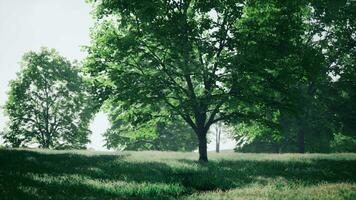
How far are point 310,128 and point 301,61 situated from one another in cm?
1997

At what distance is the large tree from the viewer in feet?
61.9

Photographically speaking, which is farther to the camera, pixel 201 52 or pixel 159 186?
Answer: pixel 201 52

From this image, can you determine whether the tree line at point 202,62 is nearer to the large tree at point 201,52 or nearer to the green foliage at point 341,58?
the large tree at point 201,52

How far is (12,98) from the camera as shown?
149ft

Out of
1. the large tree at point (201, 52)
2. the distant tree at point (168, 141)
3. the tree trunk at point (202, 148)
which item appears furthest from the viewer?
the distant tree at point (168, 141)

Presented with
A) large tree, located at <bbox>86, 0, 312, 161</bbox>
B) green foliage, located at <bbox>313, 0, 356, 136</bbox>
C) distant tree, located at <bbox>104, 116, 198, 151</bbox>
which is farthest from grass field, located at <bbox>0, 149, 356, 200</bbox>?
distant tree, located at <bbox>104, 116, 198, 151</bbox>

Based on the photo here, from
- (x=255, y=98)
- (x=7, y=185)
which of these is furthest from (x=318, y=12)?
(x=7, y=185)

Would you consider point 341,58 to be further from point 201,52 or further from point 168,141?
point 168,141

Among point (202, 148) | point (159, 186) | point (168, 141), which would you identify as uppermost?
point (168, 141)

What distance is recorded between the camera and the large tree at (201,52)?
1886 centimetres

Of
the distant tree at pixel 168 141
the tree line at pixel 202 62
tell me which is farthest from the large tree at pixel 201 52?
the distant tree at pixel 168 141

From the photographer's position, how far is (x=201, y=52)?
65.4 feet

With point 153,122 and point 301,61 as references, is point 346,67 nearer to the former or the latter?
point 301,61

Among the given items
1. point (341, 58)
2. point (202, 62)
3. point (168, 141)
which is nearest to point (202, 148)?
point (202, 62)
